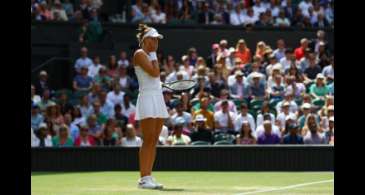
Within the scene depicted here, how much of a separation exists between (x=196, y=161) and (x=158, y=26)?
29.8 feet

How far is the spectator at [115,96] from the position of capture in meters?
20.8

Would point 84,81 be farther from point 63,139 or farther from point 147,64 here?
point 147,64

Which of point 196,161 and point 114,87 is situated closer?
point 196,161

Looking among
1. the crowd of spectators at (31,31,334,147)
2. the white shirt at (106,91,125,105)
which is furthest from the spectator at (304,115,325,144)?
the white shirt at (106,91,125,105)

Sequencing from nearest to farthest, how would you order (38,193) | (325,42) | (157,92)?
(38,193) < (157,92) < (325,42)

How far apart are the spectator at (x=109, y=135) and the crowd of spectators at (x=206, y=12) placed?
7073 mm

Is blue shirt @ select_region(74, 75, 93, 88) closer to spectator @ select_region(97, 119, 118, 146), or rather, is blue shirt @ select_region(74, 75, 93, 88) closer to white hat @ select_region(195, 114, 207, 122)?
spectator @ select_region(97, 119, 118, 146)

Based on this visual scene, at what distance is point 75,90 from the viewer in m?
22.3

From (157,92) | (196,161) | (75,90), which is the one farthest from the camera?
(75,90)

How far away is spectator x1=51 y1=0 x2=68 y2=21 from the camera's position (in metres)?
25.0

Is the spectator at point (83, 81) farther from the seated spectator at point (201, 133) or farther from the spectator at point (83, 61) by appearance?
the seated spectator at point (201, 133)
